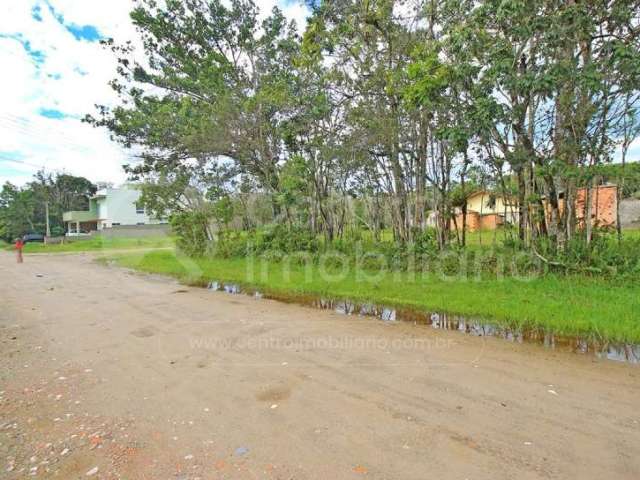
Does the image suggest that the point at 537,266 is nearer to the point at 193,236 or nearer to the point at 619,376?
the point at 619,376

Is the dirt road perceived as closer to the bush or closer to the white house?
the bush

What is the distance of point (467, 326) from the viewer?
15.8 ft

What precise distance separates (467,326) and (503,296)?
1.10m

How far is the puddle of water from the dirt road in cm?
29

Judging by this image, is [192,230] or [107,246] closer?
[192,230]

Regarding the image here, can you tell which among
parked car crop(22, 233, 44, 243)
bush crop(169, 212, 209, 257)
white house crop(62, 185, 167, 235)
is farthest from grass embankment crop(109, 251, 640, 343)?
parked car crop(22, 233, 44, 243)

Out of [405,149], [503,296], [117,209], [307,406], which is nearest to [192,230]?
[405,149]

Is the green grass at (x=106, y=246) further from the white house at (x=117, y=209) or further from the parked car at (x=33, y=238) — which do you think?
the parked car at (x=33, y=238)

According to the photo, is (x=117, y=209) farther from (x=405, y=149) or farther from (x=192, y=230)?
(x=405, y=149)

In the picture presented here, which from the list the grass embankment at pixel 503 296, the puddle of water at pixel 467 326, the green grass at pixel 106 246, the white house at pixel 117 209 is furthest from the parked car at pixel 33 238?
the puddle of water at pixel 467 326

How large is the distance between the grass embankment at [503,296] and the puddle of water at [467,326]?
0.11 metres

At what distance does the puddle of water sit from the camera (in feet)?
12.6

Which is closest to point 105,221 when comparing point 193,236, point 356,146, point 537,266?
point 193,236

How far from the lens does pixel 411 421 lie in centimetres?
259
